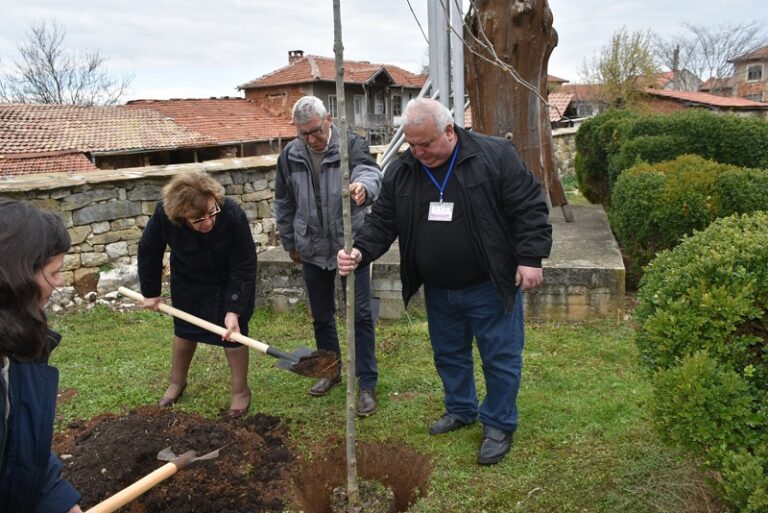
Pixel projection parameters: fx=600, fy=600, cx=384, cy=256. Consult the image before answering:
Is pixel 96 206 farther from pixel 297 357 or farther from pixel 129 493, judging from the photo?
pixel 129 493

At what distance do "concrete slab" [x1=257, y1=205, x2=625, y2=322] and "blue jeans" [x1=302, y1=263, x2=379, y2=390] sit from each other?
1.51 m

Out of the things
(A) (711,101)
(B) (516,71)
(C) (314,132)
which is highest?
(A) (711,101)

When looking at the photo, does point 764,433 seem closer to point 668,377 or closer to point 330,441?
point 668,377

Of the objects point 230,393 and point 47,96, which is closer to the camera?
point 230,393

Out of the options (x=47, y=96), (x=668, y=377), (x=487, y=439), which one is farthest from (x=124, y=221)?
(x=47, y=96)

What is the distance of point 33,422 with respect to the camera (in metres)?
1.62

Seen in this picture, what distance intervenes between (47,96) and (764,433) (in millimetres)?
44515

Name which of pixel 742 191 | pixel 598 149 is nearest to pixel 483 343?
pixel 742 191

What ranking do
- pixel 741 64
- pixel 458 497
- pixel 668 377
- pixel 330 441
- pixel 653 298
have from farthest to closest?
pixel 741 64 < pixel 330 441 < pixel 458 497 < pixel 653 298 < pixel 668 377

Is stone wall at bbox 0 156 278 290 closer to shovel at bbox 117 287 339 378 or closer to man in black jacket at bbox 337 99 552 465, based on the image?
shovel at bbox 117 287 339 378

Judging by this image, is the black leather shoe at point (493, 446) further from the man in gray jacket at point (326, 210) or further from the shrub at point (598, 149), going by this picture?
the shrub at point (598, 149)

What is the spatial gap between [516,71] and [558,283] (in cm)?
274

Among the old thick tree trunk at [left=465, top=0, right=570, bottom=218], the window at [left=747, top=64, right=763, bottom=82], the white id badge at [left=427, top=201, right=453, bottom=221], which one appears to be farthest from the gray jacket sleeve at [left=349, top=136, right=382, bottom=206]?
the window at [left=747, top=64, right=763, bottom=82]

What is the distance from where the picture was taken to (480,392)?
4.05 m
